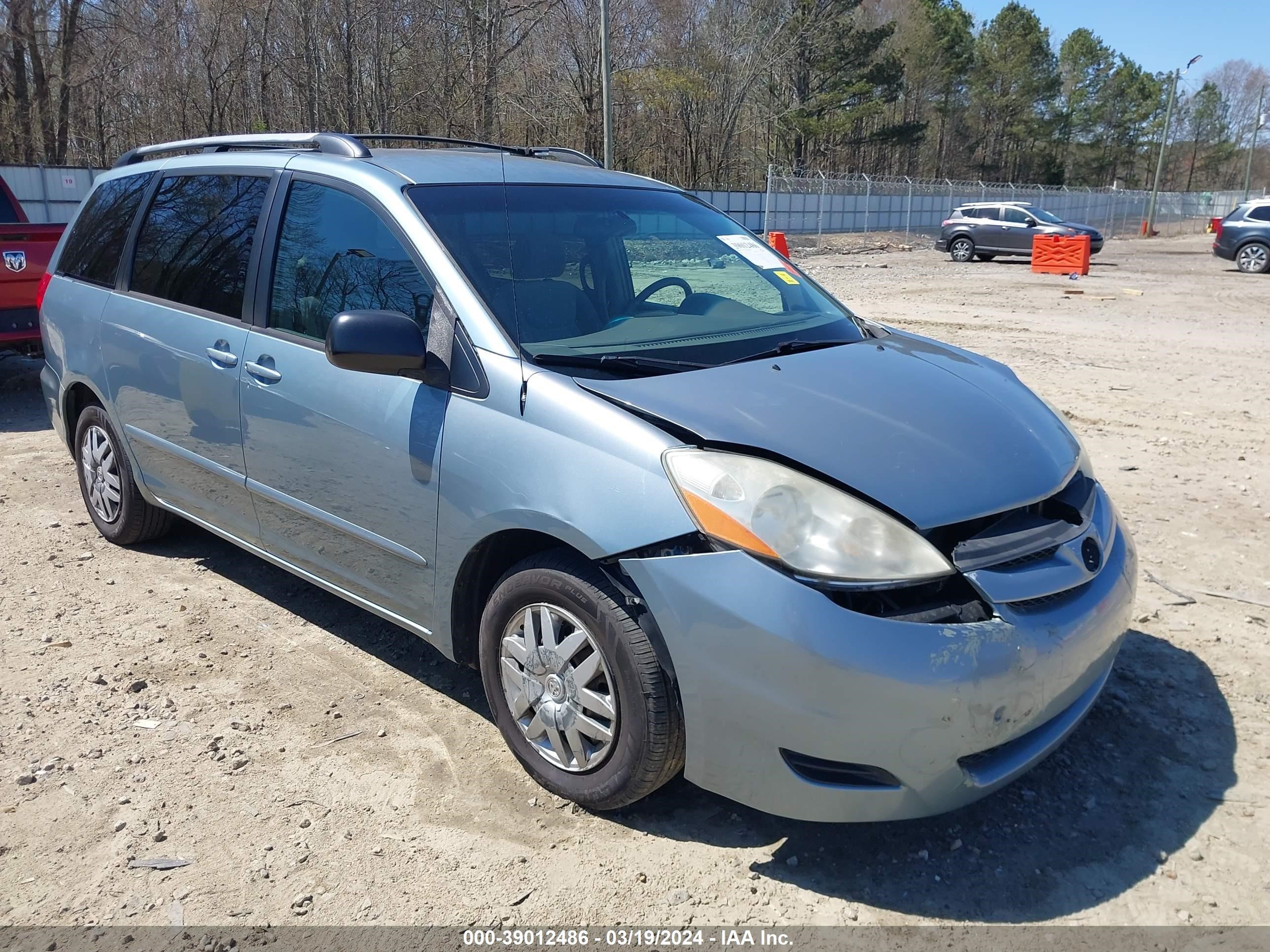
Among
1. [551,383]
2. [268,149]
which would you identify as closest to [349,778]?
[551,383]

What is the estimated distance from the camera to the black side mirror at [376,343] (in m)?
2.94

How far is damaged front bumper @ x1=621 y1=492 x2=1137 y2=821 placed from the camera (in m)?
2.33

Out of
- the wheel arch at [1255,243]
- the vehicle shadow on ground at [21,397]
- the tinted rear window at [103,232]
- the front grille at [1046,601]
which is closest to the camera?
the front grille at [1046,601]

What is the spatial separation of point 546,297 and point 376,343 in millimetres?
587

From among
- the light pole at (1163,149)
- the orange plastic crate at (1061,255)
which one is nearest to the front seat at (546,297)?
the orange plastic crate at (1061,255)

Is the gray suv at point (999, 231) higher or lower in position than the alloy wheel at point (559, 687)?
higher

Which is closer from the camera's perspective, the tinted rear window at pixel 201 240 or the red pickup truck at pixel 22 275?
the tinted rear window at pixel 201 240

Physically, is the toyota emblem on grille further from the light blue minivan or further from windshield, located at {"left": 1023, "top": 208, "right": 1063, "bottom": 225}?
windshield, located at {"left": 1023, "top": 208, "right": 1063, "bottom": 225}

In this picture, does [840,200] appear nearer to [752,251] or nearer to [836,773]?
[752,251]

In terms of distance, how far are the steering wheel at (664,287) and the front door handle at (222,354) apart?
5.17 feet

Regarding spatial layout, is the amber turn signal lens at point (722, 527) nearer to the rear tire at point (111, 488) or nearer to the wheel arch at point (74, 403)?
the rear tire at point (111, 488)

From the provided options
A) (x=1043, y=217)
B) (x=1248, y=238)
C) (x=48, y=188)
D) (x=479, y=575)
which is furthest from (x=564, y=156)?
(x=1248, y=238)

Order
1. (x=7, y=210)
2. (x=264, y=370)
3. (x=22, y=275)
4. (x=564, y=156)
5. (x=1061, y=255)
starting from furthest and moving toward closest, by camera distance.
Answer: (x=1061, y=255)
(x=7, y=210)
(x=22, y=275)
(x=564, y=156)
(x=264, y=370)

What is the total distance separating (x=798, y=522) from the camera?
2443 millimetres
